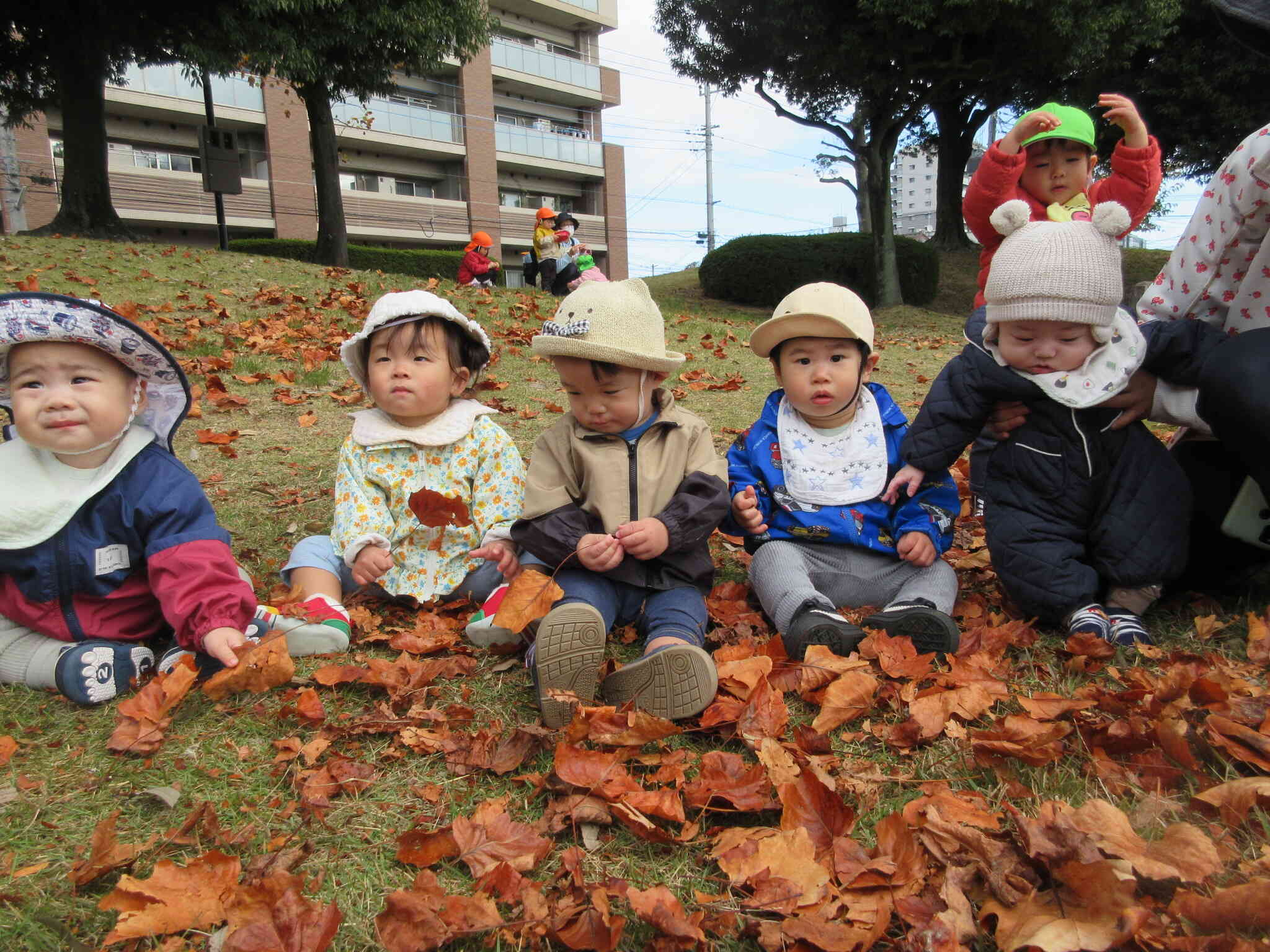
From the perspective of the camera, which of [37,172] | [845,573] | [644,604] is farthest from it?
[37,172]

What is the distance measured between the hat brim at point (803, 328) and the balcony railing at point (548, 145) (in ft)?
120

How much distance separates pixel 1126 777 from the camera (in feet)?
5.33

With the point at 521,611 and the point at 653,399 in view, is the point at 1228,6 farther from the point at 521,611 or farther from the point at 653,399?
the point at 521,611

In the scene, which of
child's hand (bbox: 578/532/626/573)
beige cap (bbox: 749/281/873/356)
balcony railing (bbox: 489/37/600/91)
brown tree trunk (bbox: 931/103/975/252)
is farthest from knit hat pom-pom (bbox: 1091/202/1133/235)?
balcony railing (bbox: 489/37/600/91)

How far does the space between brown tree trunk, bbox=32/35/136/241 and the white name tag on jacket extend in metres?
12.0

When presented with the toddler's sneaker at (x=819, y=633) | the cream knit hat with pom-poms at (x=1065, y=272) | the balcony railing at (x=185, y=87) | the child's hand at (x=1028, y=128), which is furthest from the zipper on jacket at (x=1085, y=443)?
the balcony railing at (x=185, y=87)

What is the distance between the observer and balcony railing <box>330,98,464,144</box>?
31723 millimetres

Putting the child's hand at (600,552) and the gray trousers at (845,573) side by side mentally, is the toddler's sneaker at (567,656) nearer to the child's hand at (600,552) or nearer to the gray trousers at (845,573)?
the child's hand at (600,552)

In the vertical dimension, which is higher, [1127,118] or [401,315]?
[1127,118]

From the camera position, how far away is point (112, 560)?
2211mm

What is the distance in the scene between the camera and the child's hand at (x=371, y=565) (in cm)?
260

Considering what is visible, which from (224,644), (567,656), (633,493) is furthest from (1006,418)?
(224,644)

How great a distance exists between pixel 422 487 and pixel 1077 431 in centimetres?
209

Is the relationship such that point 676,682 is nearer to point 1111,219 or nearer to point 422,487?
point 422,487
